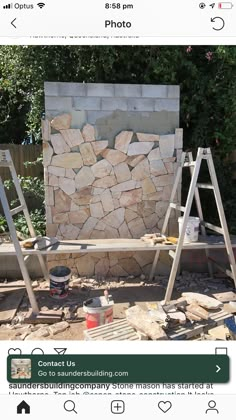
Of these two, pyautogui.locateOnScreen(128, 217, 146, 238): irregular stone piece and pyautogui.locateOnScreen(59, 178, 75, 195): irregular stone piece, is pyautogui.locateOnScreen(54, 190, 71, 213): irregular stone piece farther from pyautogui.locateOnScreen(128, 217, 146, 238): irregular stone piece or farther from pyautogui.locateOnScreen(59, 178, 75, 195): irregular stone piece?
pyautogui.locateOnScreen(128, 217, 146, 238): irregular stone piece

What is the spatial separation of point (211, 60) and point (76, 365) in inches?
153

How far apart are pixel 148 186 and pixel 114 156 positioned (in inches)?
20.1

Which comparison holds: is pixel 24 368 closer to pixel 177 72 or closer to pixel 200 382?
pixel 200 382

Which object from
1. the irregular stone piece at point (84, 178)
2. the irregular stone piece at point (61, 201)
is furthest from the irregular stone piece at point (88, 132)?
the irregular stone piece at point (61, 201)

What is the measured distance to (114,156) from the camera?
12.5ft

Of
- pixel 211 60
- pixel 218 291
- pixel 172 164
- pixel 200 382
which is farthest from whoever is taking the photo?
pixel 211 60

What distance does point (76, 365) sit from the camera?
1429 millimetres

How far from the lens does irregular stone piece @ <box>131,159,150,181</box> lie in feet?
12.7

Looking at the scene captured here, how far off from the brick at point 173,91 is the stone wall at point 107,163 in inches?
0.4

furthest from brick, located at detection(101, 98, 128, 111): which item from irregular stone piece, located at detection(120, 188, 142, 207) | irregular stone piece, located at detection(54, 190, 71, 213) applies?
irregular stone piece, located at detection(54, 190, 71, 213)

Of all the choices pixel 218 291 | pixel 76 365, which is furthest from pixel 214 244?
pixel 76 365

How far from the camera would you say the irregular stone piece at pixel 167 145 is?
383 centimetres

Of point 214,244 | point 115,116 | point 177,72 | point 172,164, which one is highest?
point 177,72
